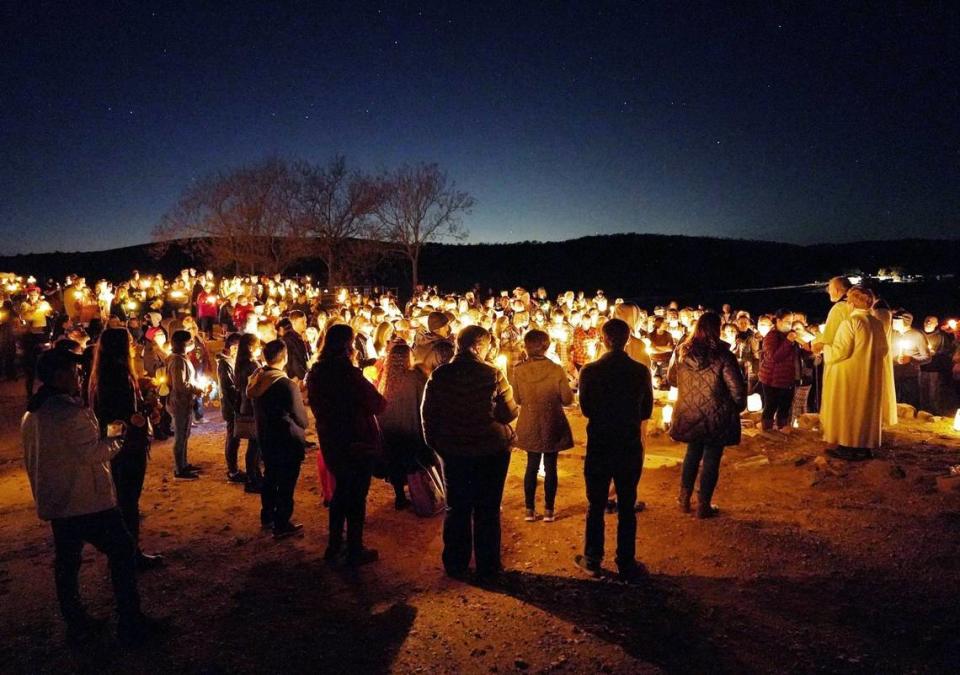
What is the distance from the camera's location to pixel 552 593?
14.8 feet

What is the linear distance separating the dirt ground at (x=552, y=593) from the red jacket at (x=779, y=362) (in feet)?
7.59

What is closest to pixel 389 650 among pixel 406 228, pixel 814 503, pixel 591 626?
pixel 591 626

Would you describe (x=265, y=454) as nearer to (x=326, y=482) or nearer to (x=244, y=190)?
(x=326, y=482)

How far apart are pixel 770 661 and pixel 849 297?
190 inches

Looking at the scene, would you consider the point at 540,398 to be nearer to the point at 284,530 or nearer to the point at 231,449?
the point at 284,530

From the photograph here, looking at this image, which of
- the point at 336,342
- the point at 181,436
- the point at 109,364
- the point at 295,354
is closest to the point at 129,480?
the point at 109,364

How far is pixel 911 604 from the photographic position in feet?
13.9

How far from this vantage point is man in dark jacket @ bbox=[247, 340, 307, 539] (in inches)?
214

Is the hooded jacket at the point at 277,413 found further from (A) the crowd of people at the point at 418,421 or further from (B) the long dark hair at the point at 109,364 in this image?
(B) the long dark hair at the point at 109,364

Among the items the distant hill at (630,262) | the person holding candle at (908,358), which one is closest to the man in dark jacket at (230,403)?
the person holding candle at (908,358)

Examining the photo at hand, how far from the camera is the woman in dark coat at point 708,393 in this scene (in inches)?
208

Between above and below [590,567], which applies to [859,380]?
above

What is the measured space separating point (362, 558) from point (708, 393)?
3168 mm

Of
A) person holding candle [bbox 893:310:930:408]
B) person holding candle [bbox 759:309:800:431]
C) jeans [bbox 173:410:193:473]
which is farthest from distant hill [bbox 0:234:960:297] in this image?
jeans [bbox 173:410:193:473]
